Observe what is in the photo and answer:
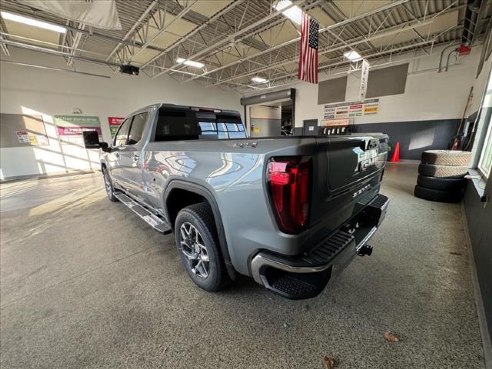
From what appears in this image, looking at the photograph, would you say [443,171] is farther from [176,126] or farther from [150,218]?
[150,218]

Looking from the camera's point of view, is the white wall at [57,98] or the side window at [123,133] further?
Result: the white wall at [57,98]

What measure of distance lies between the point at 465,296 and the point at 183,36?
27.7 feet

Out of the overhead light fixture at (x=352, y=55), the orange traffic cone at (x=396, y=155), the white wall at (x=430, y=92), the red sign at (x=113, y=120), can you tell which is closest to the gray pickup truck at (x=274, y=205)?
the overhead light fixture at (x=352, y=55)

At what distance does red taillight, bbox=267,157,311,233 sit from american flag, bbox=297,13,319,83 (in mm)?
5337

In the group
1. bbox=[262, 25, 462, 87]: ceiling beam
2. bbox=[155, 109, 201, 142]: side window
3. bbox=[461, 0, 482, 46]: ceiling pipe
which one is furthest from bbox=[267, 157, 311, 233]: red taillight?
bbox=[262, 25, 462, 87]: ceiling beam

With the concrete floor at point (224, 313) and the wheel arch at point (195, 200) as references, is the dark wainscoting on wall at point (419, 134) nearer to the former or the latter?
the concrete floor at point (224, 313)

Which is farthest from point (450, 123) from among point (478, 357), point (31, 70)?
point (31, 70)

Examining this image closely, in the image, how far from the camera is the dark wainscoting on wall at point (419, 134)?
26.2 ft

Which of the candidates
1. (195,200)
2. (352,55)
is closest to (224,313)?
(195,200)

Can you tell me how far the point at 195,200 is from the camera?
2131mm

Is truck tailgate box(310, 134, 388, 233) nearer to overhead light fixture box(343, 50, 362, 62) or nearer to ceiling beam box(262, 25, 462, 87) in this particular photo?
overhead light fixture box(343, 50, 362, 62)

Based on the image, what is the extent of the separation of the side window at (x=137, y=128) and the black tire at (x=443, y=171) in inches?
186

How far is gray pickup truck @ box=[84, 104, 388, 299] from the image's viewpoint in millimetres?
1116

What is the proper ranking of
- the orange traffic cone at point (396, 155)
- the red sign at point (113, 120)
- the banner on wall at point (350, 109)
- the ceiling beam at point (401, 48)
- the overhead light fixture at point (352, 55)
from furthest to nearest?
1. the red sign at point (113, 120)
2. the banner on wall at point (350, 109)
3. the orange traffic cone at point (396, 155)
4. the overhead light fixture at point (352, 55)
5. the ceiling beam at point (401, 48)
